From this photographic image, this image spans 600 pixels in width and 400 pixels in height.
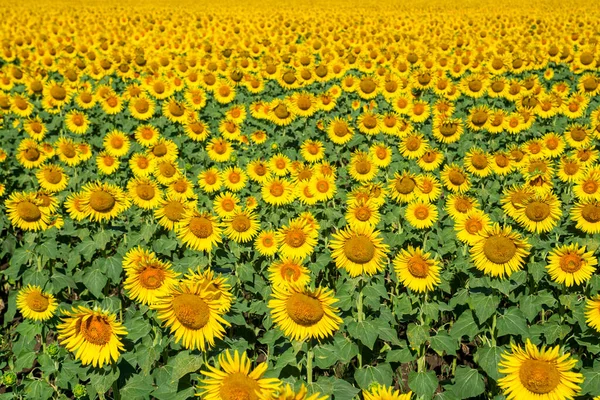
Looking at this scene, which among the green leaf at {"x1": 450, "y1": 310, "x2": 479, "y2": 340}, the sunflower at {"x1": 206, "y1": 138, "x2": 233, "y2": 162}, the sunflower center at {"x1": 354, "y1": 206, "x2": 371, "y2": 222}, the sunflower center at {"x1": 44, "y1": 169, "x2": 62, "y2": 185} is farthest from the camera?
the sunflower at {"x1": 206, "y1": 138, "x2": 233, "y2": 162}

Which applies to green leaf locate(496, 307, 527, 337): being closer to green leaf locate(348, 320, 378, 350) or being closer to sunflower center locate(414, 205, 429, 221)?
green leaf locate(348, 320, 378, 350)

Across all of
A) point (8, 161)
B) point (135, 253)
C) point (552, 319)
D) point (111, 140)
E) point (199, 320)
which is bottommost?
point (8, 161)

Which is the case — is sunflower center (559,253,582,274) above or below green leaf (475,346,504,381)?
above

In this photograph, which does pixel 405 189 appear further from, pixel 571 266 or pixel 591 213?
pixel 571 266

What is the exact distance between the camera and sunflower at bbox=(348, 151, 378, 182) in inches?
302

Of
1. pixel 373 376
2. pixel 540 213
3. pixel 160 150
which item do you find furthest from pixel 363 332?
pixel 160 150

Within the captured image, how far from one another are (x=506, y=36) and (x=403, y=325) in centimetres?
1737

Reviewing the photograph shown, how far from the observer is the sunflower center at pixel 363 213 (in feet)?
19.0

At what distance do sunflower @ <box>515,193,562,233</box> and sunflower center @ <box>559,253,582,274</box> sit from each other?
618 millimetres

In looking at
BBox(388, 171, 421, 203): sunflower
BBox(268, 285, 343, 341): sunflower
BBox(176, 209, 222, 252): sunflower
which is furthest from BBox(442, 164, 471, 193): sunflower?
BBox(268, 285, 343, 341): sunflower

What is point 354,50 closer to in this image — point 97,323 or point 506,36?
point 506,36

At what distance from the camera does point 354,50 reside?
50.9 ft

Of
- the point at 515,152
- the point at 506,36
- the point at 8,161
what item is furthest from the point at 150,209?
the point at 506,36

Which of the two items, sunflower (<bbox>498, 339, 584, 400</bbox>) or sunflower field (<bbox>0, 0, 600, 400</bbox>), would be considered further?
sunflower field (<bbox>0, 0, 600, 400</bbox>)
